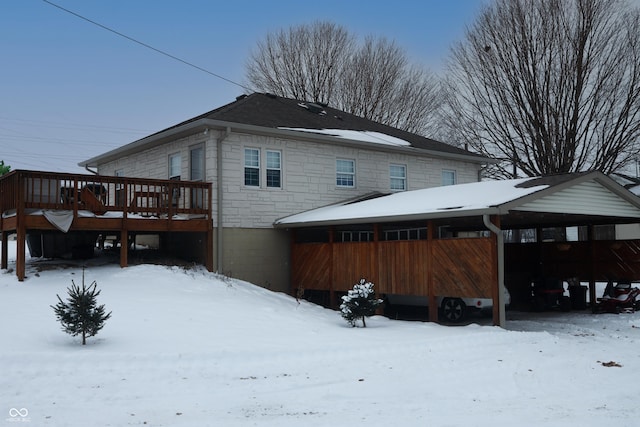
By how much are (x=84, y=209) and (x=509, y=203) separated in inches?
365

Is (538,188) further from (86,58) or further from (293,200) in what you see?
(86,58)

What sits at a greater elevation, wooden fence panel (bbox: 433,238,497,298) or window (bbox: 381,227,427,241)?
window (bbox: 381,227,427,241)

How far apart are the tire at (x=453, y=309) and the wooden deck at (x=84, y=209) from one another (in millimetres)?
5920

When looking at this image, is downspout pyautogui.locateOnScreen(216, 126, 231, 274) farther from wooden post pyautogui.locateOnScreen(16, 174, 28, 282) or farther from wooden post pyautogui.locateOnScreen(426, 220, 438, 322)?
wooden post pyautogui.locateOnScreen(426, 220, 438, 322)

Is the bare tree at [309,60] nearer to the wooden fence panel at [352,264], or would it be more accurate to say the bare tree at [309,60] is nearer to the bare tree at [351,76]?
the bare tree at [351,76]

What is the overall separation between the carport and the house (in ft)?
1.98

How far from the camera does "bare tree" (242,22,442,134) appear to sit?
40594 mm

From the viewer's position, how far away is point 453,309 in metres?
15.0

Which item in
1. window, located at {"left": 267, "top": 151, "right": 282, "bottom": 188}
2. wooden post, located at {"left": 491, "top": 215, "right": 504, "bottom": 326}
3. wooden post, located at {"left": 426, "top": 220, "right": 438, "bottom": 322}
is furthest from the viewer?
window, located at {"left": 267, "top": 151, "right": 282, "bottom": 188}

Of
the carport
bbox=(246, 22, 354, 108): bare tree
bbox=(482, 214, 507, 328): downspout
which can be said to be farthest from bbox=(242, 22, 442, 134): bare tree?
bbox=(482, 214, 507, 328): downspout

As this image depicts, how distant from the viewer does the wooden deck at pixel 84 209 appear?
544 inches

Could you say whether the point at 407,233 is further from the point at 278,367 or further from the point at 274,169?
the point at 278,367

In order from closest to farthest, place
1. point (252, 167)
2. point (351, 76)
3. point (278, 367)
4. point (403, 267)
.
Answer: point (278, 367), point (403, 267), point (252, 167), point (351, 76)

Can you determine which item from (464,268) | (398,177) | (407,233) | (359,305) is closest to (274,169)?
(407,233)
